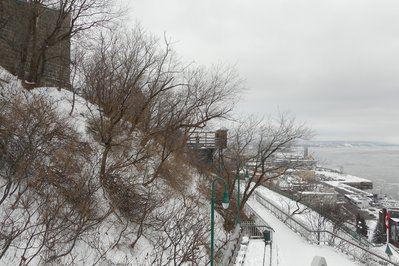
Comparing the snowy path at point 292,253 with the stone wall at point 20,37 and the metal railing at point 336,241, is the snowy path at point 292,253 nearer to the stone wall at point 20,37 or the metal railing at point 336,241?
the metal railing at point 336,241

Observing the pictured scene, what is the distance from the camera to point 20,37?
1745cm

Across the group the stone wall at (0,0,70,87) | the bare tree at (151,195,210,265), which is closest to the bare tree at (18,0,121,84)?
the stone wall at (0,0,70,87)

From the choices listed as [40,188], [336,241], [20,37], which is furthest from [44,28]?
[336,241]

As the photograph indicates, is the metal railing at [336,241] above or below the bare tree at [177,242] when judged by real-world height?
below

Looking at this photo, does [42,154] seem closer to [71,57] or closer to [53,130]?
[53,130]

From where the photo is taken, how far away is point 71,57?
2039 centimetres

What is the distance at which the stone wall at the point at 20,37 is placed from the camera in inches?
656

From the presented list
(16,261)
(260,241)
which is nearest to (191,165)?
(260,241)

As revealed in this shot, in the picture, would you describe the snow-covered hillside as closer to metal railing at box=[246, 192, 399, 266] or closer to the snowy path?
the snowy path

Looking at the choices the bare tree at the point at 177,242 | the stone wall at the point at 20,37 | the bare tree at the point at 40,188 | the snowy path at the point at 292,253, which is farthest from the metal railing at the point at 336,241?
the stone wall at the point at 20,37

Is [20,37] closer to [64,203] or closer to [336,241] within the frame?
[64,203]

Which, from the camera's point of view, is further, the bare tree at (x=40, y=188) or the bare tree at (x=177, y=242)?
the bare tree at (x=177, y=242)

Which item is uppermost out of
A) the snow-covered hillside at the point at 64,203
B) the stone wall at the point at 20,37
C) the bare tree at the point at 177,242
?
the stone wall at the point at 20,37

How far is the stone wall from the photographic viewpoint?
16.7 metres
